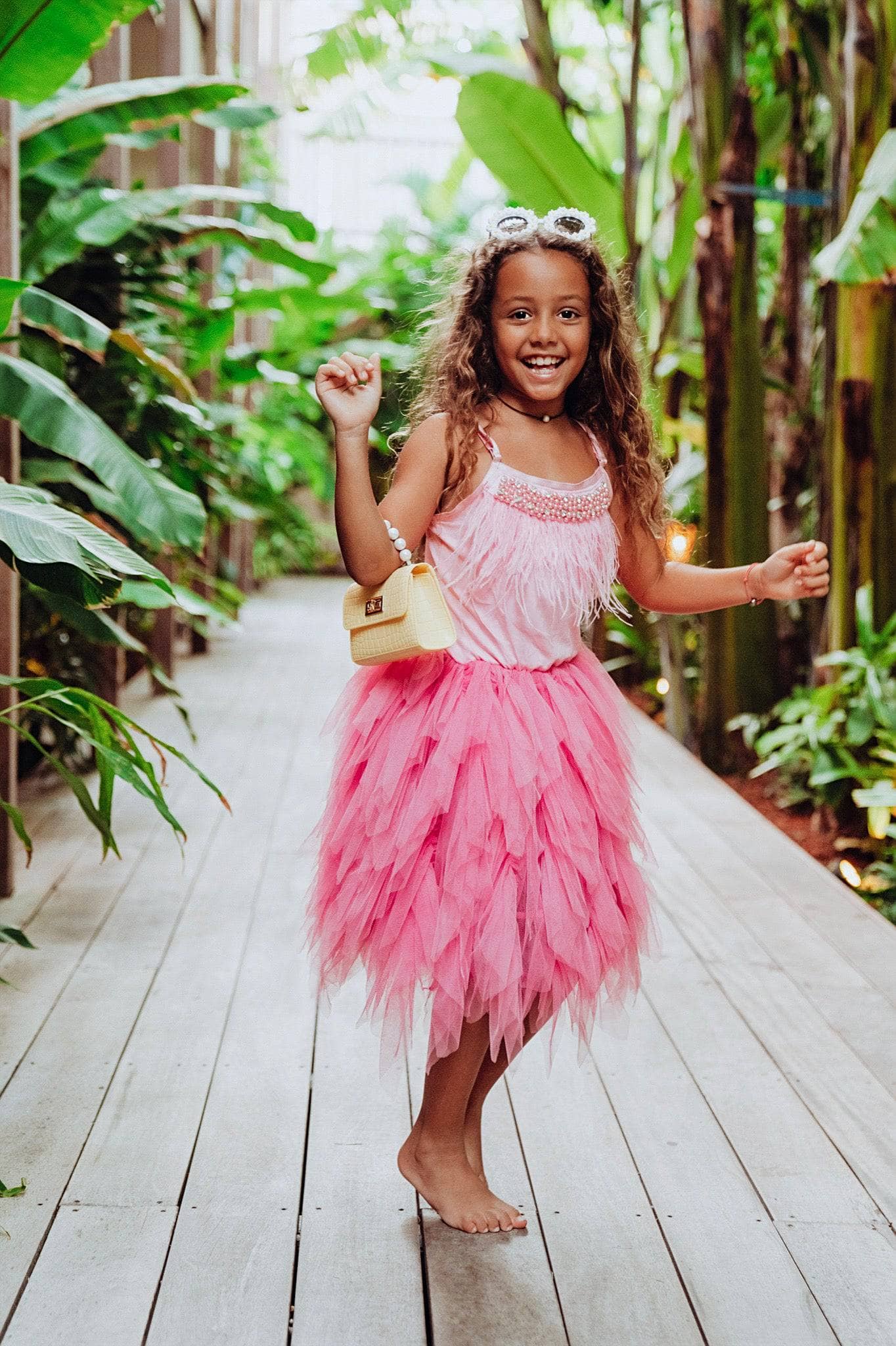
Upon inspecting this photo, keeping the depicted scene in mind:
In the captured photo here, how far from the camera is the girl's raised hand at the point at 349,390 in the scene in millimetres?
1733

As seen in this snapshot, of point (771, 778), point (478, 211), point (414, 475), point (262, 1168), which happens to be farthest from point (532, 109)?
point (478, 211)

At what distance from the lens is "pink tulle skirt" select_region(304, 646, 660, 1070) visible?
1792 mm

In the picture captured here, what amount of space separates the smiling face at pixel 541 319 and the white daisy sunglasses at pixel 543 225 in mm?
27

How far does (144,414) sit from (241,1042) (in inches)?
91.3

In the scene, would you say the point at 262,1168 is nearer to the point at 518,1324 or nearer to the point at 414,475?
the point at 518,1324

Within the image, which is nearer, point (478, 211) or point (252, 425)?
point (252, 425)

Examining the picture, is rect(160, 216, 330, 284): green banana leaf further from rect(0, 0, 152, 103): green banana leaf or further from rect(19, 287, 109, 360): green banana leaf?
rect(0, 0, 152, 103): green banana leaf

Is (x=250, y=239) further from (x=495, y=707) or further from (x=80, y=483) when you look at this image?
(x=495, y=707)

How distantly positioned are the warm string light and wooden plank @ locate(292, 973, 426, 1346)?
1009mm

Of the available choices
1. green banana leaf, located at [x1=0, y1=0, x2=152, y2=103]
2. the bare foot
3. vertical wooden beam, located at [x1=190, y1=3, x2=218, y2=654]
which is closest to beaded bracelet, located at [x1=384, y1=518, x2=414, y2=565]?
the bare foot

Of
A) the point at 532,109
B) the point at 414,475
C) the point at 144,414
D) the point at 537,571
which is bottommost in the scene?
the point at 537,571

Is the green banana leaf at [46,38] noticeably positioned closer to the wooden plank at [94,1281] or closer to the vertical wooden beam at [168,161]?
the wooden plank at [94,1281]

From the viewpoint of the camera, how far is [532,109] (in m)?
4.98

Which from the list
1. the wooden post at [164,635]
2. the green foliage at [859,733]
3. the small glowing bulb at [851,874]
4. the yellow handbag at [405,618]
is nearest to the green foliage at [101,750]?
the yellow handbag at [405,618]
